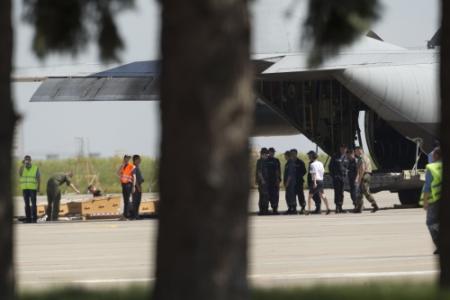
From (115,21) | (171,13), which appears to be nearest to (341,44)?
(115,21)

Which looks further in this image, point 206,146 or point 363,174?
point 363,174

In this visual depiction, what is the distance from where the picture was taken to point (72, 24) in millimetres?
9633

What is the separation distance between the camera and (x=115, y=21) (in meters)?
9.83

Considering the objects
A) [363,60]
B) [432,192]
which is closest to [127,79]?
[363,60]

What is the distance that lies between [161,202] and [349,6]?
2.63m

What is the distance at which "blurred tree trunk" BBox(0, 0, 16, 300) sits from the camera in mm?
8469

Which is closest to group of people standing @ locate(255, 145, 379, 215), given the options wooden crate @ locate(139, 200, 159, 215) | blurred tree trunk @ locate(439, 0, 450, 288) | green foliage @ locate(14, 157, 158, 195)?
wooden crate @ locate(139, 200, 159, 215)

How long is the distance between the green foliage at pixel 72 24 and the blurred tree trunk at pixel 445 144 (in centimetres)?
235

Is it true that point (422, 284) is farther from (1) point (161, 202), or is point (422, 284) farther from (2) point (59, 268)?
(2) point (59, 268)

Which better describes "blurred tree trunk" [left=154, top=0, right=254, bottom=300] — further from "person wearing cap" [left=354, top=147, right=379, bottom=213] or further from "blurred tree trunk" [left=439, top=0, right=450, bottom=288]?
"person wearing cap" [left=354, top=147, right=379, bottom=213]

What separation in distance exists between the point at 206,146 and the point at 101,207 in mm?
26067

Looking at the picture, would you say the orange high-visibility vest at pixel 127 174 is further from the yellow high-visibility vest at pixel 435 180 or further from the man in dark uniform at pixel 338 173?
the yellow high-visibility vest at pixel 435 180

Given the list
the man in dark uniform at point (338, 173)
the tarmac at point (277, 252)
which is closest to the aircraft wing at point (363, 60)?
the man in dark uniform at point (338, 173)

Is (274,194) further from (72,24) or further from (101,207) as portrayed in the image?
(72,24)
